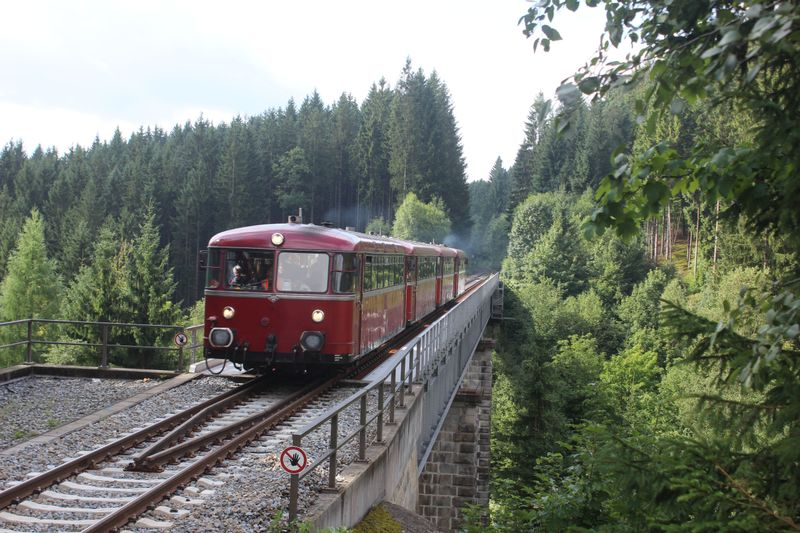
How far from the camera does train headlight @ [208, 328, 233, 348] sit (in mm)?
13016

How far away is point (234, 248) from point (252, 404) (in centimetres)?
296

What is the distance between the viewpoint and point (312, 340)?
42.6 ft

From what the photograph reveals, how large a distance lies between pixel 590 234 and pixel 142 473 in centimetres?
586

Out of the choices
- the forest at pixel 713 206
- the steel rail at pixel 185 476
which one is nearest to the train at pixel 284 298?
the steel rail at pixel 185 476

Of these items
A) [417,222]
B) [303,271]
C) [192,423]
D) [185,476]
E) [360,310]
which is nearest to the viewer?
[185,476]

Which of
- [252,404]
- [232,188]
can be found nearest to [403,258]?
[252,404]

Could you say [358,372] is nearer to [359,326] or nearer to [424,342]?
[359,326]

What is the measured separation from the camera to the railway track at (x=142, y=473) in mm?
6340

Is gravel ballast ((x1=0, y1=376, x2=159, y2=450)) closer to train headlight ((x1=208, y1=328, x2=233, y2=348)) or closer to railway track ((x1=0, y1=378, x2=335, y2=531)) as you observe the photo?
train headlight ((x1=208, y1=328, x2=233, y2=348))

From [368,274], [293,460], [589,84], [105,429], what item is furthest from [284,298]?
[589,84]

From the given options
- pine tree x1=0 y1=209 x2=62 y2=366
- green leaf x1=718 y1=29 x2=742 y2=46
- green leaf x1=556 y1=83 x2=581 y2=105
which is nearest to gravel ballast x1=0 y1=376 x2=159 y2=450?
green leaf x1=556 y1=83 x2=581 y2=105

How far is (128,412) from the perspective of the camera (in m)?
10.8

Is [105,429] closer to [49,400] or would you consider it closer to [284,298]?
[49,400]

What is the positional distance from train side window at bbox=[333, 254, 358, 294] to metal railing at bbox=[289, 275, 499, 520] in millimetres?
1509
